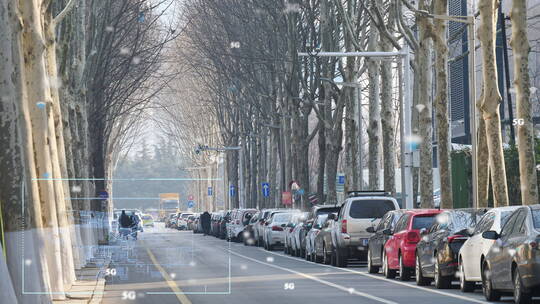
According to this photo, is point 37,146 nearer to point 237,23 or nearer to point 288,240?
point 288,240

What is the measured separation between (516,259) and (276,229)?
34.0 metres

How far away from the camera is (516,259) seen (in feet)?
62.4

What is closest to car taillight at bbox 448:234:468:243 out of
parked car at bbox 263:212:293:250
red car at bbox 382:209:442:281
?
red car at bbox 382:209:442:281

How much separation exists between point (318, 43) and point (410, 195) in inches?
558

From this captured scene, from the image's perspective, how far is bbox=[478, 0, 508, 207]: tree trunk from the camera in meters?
33.2

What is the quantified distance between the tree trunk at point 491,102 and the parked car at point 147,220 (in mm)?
15481

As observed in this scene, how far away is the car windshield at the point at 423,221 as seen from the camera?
28.7 meters

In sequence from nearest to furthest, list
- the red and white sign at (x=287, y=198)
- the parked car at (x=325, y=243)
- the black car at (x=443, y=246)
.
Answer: the black car at (x=443, y=246) < the parked car at (x=325, y=243) < the red and white sign at (x=287, y=198)

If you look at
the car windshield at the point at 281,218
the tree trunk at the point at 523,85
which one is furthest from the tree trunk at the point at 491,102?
the car windshield at the point at 281,218

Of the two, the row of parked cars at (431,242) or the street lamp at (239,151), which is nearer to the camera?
the row of parked cars at (431,242)

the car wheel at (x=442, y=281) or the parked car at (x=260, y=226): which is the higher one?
the parked car at (x=260, y=226)

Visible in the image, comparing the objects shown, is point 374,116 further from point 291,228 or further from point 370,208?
point 370,208

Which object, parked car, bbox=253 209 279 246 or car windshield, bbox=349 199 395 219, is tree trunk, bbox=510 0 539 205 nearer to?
car windshield, bbox=349 199 395 219

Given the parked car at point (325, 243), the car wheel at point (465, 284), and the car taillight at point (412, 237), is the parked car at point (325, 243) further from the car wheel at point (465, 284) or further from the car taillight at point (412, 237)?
the car wheel at point (465, 284)
